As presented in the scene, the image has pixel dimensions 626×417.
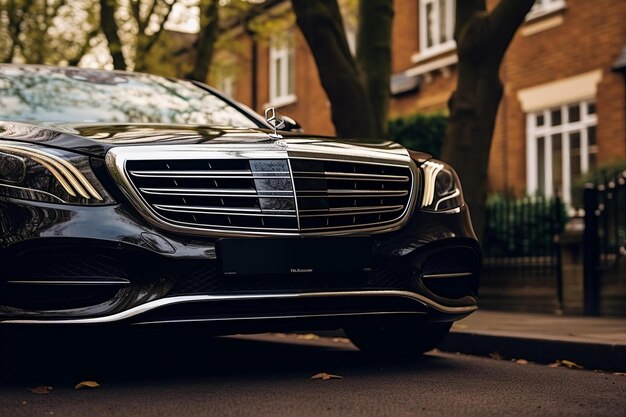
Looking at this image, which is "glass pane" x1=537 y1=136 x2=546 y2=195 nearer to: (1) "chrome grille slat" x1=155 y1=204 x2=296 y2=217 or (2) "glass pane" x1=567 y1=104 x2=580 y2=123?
(2) "glass pane" x1=567 y1=104 x2=580 y2=123

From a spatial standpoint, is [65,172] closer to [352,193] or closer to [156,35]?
[352,193]

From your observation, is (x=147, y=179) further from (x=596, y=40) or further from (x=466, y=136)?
(x=596, y=40)

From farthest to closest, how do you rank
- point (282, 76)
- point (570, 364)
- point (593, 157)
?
point (282, 76), point (593, 157), point (570, 364)

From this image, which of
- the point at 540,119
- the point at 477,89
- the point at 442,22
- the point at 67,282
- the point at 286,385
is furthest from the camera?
the point at 442,22

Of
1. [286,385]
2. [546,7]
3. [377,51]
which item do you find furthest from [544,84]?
[286,385]

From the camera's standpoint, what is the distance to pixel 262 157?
17.0 ft

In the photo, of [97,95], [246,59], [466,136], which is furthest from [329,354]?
[246,59]

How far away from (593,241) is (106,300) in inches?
258

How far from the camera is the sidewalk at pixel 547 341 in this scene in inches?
246

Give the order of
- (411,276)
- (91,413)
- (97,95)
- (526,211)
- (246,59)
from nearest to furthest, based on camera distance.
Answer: (91,413)
(411,276)
(97,95)
(526,211)
(246,59)

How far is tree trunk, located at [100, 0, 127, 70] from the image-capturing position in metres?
16.9

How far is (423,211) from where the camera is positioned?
548 cm

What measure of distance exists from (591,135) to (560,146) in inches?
29.1

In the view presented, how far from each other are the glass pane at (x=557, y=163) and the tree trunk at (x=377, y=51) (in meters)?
6.52
